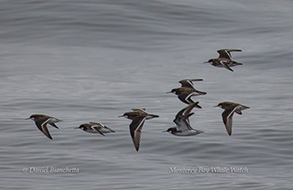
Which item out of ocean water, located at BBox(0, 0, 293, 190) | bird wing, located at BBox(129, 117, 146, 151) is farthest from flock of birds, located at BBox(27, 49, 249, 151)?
ocean water, located at BBox(0, 0, 293, 190)

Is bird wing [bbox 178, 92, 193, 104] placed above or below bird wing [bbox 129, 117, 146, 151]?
above

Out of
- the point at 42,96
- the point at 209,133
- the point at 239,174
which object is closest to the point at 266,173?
the point at 239,174

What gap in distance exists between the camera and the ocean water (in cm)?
2106

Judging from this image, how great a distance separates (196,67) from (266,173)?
1657cm

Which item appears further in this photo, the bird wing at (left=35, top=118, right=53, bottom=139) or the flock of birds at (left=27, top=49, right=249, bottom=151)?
the bird wing at (left=35, top=118, right=53, bottom=139)

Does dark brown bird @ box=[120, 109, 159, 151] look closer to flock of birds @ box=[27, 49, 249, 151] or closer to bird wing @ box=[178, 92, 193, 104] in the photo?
flock of birds @ box=[27, 49, 249, 151]

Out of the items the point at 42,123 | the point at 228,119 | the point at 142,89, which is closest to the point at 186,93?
the point at 228,119

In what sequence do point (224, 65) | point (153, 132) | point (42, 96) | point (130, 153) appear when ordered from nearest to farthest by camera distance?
1. point (224, 65)
2. point (130, 153)
3. point (153, 132)
4. point (42, 96)

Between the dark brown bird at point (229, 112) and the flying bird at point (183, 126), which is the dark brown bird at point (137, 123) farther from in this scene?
the dark brown bird at point (229, 112)

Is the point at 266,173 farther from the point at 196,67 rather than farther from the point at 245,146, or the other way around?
the point at 196,67

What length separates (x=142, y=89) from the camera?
1271 inches

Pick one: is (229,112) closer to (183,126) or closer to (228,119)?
(228,119)

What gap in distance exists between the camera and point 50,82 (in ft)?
110

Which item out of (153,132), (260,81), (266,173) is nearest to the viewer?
(266,173)
